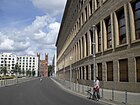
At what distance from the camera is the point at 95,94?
22.7m

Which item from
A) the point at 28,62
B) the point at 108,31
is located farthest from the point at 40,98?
the point at 28,62

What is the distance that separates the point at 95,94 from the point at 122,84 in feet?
10.1

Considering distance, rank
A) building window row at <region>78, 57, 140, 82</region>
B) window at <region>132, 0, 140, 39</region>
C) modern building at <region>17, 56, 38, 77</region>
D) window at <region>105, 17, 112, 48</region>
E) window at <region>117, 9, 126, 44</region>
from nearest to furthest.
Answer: building window row at <region>78, 57, 140, 82</region> < window at <region>132, 0, 140, 39</region> < window at <region>117, 9, 126, 44</region> < window at <region>105, 17, 112, 48</region> < modern building at <region>17, 56, 38, 77</region>

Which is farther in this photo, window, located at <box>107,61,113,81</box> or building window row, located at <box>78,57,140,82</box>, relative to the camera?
window, located at <box>107,61,113,81</box>

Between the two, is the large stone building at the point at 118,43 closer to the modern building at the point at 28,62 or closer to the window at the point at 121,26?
the window at the point at 121,26

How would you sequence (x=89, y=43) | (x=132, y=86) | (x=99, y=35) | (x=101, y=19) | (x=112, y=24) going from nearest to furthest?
(x=132, y=86), (x=112, y=24), (x=101, y=19), (x=99, y=35), (x=89, y=43)

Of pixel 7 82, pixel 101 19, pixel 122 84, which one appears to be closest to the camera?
pixel 122 84

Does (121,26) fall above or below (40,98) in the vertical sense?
above

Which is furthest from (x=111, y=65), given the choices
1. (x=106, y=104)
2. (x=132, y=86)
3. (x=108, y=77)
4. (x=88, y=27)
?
(x=88, y=27)

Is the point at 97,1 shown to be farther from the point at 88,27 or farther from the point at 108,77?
the point at 108,77

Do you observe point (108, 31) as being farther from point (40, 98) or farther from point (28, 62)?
point (28, 62)

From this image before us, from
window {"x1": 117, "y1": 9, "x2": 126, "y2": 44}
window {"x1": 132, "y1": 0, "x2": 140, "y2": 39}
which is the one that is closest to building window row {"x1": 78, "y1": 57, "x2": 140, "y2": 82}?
window {"x1": 117, "y1": 9, "x2": 126, "y2": 44}

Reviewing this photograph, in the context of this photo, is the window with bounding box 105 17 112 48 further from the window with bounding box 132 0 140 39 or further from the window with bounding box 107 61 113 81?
the window with bounding box 132 0 140 39

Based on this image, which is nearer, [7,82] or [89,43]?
[89,43]
